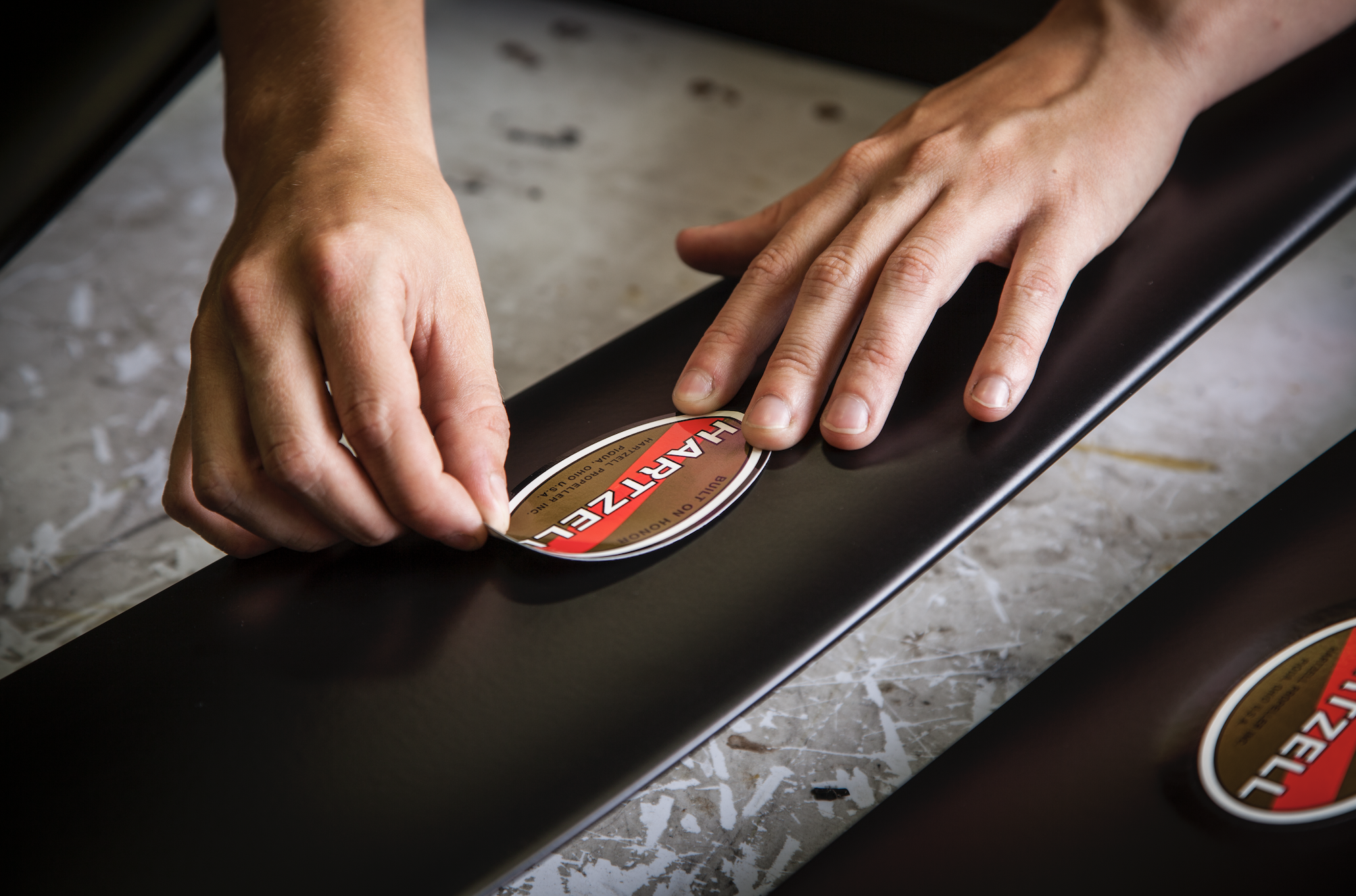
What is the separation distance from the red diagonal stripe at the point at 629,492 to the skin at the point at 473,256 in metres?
0.02

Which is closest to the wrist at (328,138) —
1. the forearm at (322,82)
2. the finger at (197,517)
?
the forearm at (322,82)

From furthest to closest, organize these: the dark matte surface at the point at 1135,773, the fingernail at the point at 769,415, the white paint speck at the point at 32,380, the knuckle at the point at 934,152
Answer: the white paint speck at the point at 32,380
the knuckle at the point at 934,152
the fingernail at the point at 769,415
the dark matte surface at the point at 1135,773

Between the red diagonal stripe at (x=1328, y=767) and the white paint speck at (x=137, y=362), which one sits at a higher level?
the red diagonal stripe at (x=1328, y=767)

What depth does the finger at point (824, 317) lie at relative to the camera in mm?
754

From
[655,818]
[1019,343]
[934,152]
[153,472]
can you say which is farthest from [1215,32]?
[153,472]

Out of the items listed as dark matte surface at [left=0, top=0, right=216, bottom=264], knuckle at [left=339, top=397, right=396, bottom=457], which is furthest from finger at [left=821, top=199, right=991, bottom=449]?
dark matte surface at [left=0, top=0, right=216, bottom=264]

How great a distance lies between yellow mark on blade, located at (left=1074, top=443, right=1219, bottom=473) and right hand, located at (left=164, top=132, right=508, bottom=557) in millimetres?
692

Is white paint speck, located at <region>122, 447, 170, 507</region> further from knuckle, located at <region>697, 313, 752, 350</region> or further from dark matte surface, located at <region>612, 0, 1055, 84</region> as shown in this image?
dark matte surface, located at <region>612, 0, 1055, 84</region>

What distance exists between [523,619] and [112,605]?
1.70 feet

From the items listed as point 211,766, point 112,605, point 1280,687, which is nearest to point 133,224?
point 112,605

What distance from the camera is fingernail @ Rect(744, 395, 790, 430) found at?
29.4 inches

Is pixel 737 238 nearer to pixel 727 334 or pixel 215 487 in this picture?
pixel 727 334

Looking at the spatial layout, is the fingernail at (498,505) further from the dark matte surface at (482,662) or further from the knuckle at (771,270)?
the knuckle at (771,270)

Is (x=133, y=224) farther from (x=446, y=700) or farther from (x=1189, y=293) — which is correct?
(x=1189, y=293)
